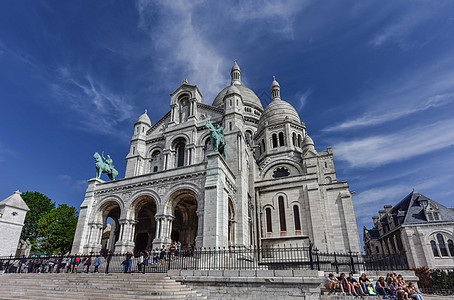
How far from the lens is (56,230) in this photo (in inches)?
1256

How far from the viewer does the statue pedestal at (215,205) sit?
15.9 metres

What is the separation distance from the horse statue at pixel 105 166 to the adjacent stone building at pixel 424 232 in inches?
1224

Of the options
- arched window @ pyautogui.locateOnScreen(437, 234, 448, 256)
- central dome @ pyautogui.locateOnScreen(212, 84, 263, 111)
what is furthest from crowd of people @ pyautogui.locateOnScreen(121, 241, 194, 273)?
arched window @ pyautogui.locateOnScreen(437, 234, 448, 256)

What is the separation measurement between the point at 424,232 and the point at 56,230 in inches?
1777

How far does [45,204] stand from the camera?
34.5m

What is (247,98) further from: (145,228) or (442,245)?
(442,245)

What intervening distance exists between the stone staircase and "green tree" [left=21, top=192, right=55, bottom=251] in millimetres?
21948

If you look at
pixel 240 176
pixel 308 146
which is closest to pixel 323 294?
pixel 240 176

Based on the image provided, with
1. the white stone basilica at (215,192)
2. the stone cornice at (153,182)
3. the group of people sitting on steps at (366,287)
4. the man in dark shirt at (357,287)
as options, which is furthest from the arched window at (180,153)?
the man in dark shirt at (357,287)

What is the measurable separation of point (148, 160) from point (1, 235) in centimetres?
1429

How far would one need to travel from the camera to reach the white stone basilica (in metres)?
18.4

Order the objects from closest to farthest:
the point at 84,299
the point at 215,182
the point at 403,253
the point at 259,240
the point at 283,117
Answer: the point at 84,299 → the point at 403,253 → the point at 215,182 → the point at 259,240 → the point at 283,117

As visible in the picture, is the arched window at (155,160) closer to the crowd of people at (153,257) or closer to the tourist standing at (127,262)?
the crowd of people at (153,257)

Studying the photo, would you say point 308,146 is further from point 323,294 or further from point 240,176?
point 323,294
